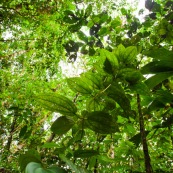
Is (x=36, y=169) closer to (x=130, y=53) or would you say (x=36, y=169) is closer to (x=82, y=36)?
(x=130, y=53)

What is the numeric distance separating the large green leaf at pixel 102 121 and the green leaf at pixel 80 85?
0.19 feet

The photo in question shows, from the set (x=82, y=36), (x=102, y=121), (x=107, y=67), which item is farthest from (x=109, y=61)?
(x=82, y=36)

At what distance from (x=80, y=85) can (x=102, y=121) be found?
0.32ft

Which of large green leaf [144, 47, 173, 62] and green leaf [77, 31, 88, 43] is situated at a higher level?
green leaf [77, 31, 88, 43]

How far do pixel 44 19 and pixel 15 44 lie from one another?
1849mm

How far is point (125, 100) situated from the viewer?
19.5 inches

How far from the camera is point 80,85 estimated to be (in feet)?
1.57

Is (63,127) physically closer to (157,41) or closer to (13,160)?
(157,41)

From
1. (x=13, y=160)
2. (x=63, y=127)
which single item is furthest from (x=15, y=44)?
(x=63, y=127)

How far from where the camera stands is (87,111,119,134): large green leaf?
0.46 m

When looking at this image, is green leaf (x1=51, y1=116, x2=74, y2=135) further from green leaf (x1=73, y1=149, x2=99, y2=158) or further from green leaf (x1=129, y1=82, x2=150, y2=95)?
green leaf (x1=129, y1=82, x2=150, y2=95)

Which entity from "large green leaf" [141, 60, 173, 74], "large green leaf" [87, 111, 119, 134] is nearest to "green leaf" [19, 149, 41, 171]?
"large green leaf" [87, 111, 119, 134]

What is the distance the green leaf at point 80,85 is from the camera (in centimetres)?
47

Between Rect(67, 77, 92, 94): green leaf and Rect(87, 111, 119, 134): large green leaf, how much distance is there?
0.19ft
